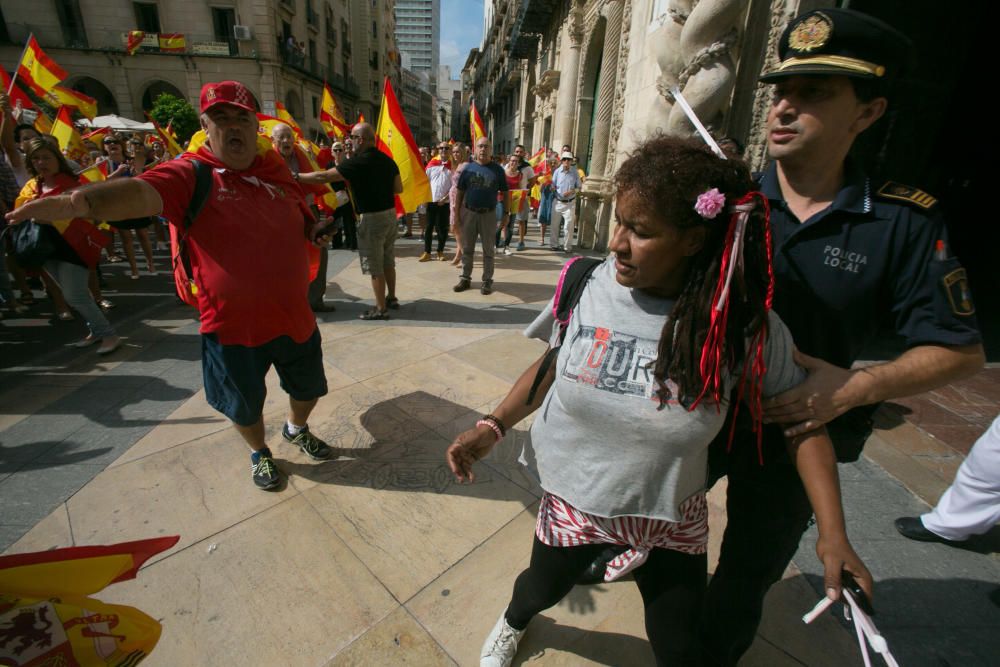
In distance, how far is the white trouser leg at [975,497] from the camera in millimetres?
2186

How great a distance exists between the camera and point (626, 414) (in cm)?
119

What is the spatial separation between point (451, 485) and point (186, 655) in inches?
51.6

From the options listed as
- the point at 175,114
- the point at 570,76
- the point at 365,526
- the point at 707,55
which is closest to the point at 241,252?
the point at 365,526

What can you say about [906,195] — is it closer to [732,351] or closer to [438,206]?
[732,351]

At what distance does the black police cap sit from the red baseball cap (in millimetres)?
2124

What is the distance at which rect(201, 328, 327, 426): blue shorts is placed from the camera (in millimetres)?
2289

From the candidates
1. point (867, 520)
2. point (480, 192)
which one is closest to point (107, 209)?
point (867, 520)

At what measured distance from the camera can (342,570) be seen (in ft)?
6.72

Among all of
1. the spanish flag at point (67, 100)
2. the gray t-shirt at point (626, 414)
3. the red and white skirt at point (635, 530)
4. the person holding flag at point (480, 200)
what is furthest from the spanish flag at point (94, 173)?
the person holding flag at point (480, 200)

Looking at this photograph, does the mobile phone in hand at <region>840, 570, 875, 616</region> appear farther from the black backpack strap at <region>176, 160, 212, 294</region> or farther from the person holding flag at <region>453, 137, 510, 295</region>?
the person holding flag at <region>453, 137, 510, 295</region>

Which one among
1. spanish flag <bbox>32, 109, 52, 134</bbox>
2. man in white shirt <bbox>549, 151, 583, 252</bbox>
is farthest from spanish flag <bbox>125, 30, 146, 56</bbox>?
man in white shirt <bbox>549, 151, 583, 252</bbox>

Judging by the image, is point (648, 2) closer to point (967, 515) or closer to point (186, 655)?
point (967, 515)

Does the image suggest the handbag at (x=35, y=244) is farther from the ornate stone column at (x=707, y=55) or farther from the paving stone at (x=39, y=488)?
the ornate stone column at (x=707, y=55)

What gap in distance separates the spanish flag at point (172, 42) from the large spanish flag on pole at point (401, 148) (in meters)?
32.2
